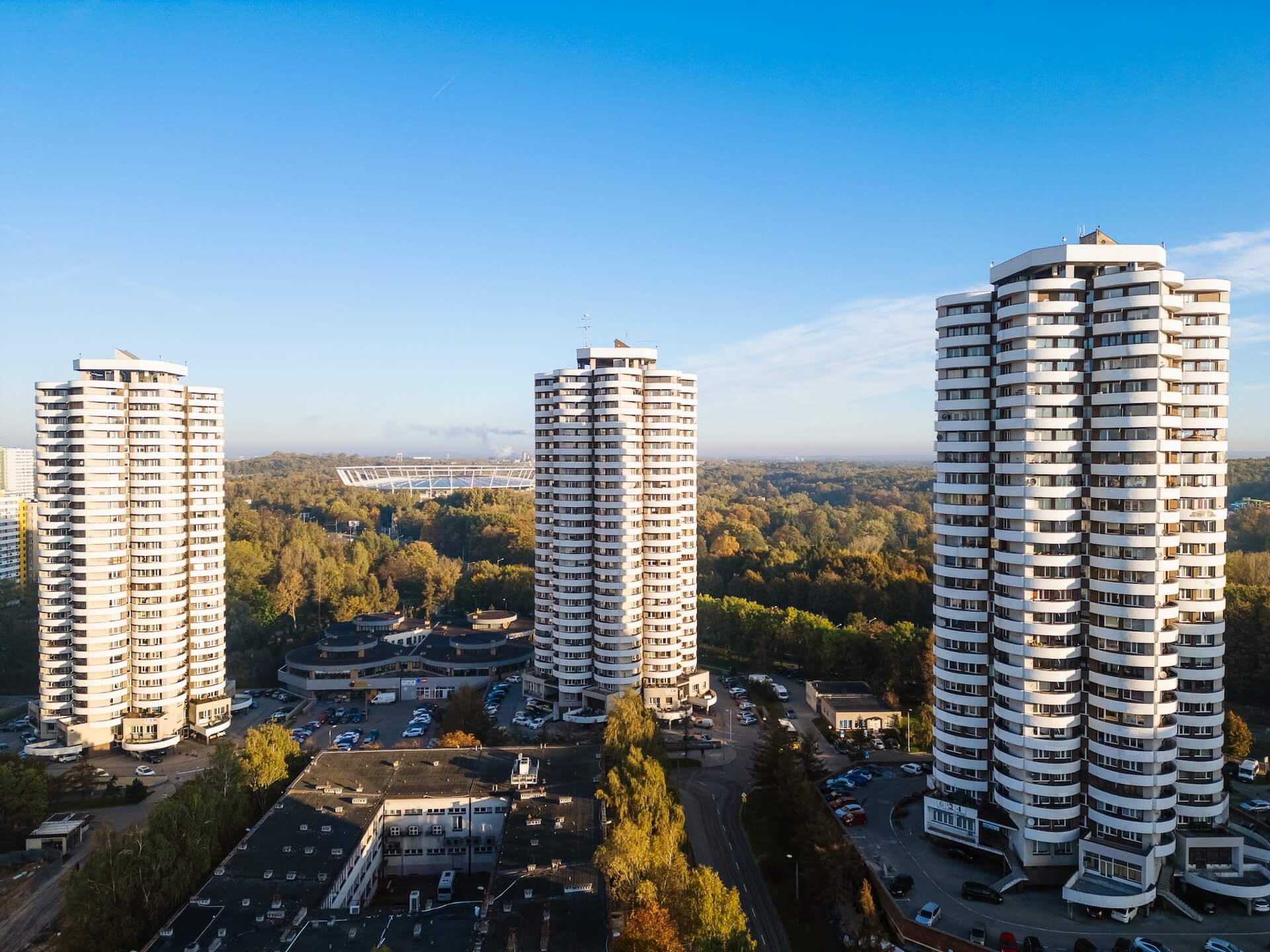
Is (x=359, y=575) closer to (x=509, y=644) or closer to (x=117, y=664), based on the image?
(x=509, y=644)

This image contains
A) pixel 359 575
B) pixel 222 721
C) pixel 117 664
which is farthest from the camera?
pixel 359 575

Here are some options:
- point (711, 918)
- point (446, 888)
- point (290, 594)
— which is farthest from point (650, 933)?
point (290, 594)

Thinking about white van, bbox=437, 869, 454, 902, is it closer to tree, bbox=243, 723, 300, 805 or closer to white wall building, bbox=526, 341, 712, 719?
tree, bbox=243, 723, 300, 805

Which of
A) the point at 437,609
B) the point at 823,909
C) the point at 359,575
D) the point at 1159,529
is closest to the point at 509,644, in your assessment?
the point at 437,609

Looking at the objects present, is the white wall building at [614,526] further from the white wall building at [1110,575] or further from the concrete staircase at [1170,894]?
the concrete staircase at [1170,894]

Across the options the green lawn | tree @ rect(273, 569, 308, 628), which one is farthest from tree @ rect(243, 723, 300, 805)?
tree @ rect(273, 569, 308, 628)

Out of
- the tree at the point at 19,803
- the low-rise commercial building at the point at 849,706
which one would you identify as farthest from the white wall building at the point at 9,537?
the low-rise commercial building at the point at 849,706

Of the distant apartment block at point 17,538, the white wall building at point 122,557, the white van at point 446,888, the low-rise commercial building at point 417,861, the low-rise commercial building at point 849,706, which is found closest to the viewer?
the low-rise commercial building at point 417,861
